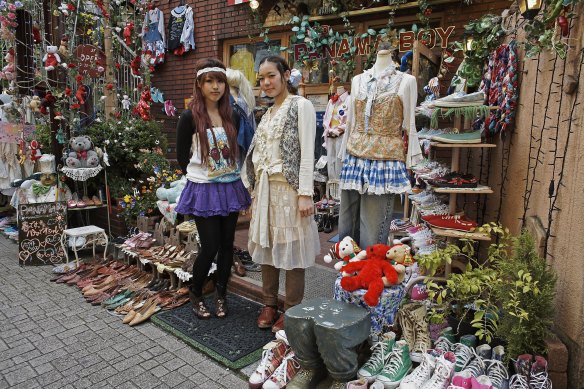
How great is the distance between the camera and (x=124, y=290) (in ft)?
13.0

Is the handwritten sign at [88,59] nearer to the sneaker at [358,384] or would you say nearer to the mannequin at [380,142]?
the mannequin at [380,142]

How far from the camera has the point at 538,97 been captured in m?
2.73

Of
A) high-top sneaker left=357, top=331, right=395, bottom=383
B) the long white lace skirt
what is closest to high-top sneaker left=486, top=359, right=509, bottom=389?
high-top sneaker left=357, top=331, right=395, bottom=383

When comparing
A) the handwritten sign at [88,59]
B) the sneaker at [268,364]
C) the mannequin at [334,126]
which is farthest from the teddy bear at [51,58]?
the sneaker at [268,364]

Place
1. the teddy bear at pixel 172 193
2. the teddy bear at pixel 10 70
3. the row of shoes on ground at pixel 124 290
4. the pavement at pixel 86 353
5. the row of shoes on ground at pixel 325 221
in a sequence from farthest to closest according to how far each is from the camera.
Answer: the teddy bear at pixel 10 70 < the row of shoes on ground at pixel 325 221 < the teddy bear at pixel 172 193 < the row of shoes on ground at pixel 124 290 < the pavement at pixel 86 353

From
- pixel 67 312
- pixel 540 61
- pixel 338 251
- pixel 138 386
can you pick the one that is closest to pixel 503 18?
pixel 540 61

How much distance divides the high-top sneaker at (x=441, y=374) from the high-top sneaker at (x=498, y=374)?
0.64 feet

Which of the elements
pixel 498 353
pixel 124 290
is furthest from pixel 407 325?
pixel 124 290

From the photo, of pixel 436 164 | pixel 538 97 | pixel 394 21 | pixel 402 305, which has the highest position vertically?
pixel 394 21

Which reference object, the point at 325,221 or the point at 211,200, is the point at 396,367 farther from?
the point at 325,221

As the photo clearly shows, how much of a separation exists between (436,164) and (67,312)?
11.7 ft

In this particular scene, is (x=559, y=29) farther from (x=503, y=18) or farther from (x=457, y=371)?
(x=457, y=371)

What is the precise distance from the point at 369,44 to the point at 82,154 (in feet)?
13.1

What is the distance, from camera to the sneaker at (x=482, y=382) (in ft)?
6.38
